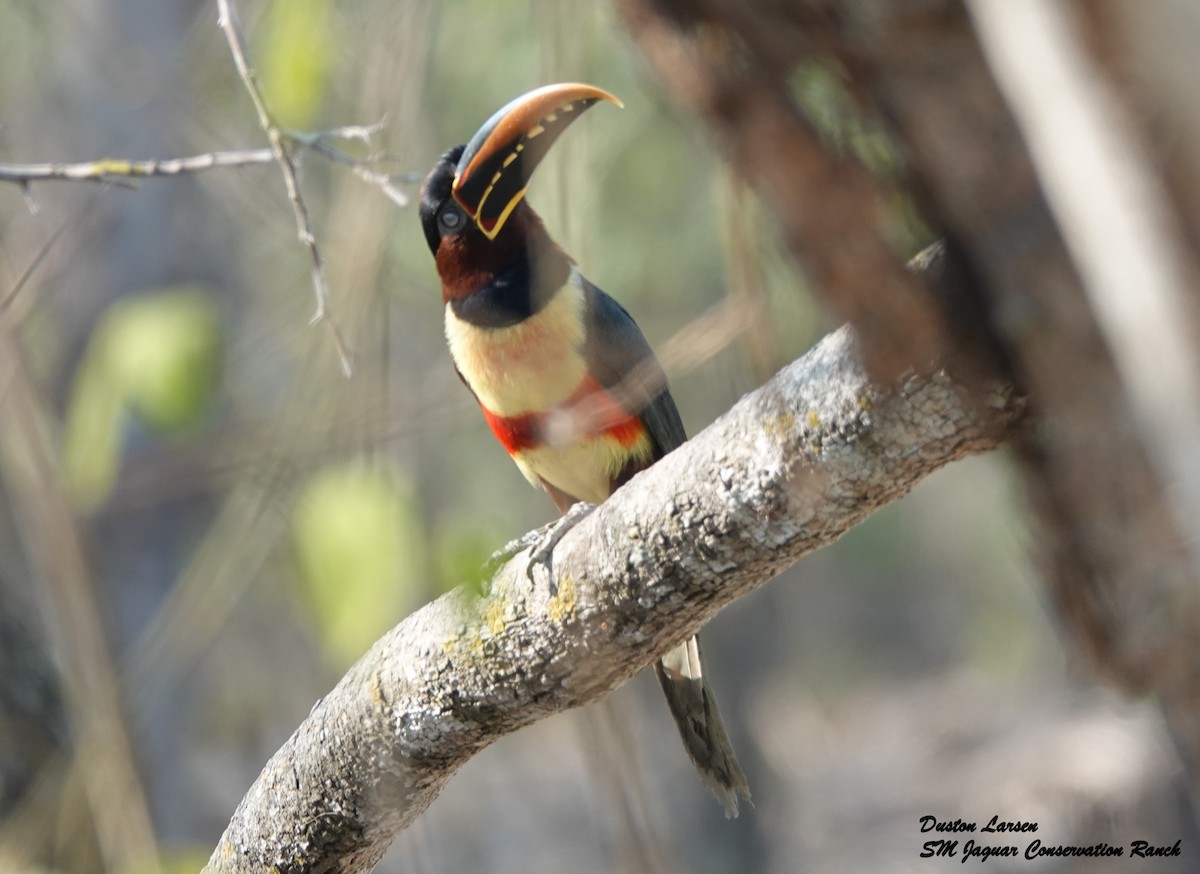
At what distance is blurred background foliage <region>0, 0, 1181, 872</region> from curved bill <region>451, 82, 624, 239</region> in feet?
0.59

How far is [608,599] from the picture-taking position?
6.61 feet

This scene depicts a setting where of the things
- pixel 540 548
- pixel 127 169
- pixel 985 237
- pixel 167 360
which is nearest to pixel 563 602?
pixel 540 548

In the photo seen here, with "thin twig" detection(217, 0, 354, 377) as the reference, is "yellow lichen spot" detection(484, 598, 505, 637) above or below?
below

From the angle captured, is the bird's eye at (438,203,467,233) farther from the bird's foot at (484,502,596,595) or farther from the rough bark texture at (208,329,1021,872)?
the rough bark texture at (208,329,1021,872)

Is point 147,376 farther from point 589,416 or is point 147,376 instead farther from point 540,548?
point 589,416

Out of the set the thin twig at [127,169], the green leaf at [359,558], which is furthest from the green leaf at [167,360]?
the green leaf at [359,558]

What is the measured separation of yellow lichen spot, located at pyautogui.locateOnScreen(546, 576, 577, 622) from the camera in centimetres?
208

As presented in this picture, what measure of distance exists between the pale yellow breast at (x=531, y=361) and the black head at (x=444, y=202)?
0.97 feet

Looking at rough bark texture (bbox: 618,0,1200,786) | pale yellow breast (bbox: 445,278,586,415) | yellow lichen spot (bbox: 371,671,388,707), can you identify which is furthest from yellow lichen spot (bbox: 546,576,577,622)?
pale yellow breast (bbox: 445,278,586,415)

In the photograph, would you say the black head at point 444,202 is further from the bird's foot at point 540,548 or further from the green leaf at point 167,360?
the bird's foot at point 540,548

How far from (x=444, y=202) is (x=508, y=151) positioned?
38 cm

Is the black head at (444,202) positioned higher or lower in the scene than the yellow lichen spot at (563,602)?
higher

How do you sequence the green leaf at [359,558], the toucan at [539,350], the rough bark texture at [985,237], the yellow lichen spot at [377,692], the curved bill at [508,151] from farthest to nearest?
the toucan at [539,350] < the curved bill at [508,151] < the yellow lichen spot at [377,692] < the green leaf at [359,558] < the rough bark texture at [985,237]

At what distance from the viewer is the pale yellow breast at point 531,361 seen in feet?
11.4
